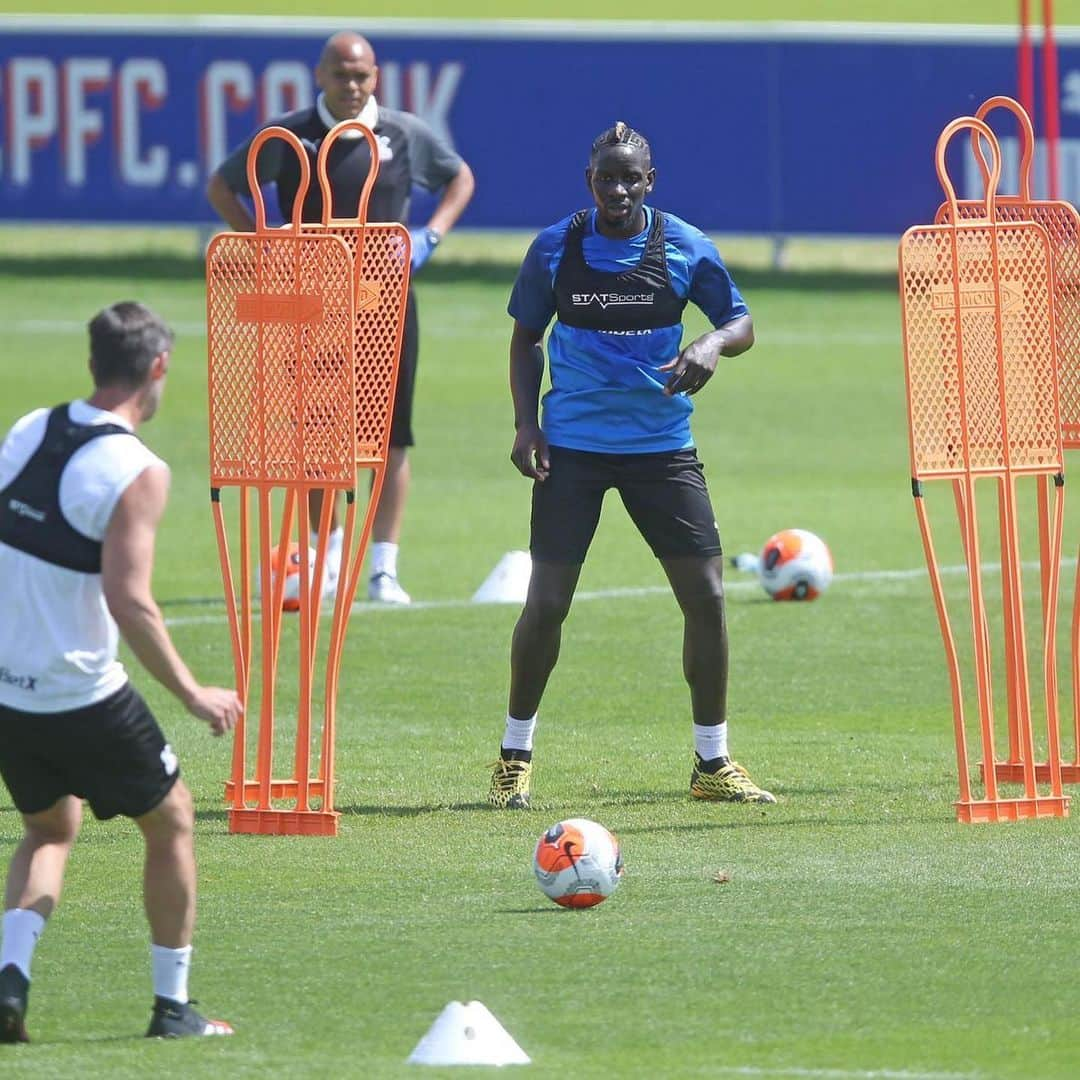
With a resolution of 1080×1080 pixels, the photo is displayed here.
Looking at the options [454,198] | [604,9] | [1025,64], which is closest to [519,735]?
[454,198]

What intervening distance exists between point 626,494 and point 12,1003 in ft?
11.8

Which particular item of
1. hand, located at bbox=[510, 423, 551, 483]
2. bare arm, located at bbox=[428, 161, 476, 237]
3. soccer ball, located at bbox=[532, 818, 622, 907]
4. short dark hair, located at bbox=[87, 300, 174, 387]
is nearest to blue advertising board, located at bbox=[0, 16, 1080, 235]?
bare arm, located at bbox=[428, 161, 476, 237]

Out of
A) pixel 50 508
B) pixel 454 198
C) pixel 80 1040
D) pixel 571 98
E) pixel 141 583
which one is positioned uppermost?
pixel 571 98

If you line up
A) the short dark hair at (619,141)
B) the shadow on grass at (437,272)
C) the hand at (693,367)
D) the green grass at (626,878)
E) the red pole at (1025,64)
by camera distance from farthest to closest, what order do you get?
the shadow on grass at (437,272), the red pole at (1025,64), the short dark hair at (619,141), the hand at (693,367), the green grass at (626,878)

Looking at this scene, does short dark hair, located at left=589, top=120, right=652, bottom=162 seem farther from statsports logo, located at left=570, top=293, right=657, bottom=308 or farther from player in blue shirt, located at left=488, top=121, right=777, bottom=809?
statsports logo, located at left=570, top=293, right=657, bottom=308

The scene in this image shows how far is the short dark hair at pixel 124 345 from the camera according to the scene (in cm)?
595

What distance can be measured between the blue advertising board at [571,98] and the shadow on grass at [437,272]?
0.87 meters

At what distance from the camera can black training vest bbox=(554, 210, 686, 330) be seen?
8.80 m

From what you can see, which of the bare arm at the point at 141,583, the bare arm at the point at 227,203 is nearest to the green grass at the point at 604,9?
the bare arm at the point at 227,203

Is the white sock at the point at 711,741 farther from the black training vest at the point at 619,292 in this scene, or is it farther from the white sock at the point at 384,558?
the white sock at the point at 384,558

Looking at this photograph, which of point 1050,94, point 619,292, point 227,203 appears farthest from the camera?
point 1050,94

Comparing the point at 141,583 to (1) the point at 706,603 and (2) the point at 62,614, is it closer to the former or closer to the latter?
(2) the point at 62,614

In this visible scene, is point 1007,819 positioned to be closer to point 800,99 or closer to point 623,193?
point 623,193

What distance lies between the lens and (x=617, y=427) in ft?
29.2
